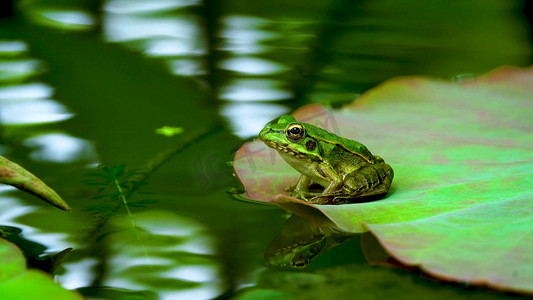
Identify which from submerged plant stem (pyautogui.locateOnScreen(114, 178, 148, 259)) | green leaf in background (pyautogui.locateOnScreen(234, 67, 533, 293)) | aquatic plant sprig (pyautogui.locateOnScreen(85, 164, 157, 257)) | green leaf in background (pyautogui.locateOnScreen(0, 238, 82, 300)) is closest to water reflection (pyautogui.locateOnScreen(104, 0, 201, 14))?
green leaf in background (pyautogui.locateOnScreen(234, 67, 533, 293))

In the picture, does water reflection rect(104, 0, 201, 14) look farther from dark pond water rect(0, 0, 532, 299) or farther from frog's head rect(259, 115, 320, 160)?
frog's head rect(259, 115, 320, 160)

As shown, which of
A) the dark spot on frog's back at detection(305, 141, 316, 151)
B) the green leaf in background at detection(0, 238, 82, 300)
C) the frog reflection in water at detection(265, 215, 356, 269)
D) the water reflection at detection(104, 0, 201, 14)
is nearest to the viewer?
the green leaf in background at detection(0, 238, 82, 300)

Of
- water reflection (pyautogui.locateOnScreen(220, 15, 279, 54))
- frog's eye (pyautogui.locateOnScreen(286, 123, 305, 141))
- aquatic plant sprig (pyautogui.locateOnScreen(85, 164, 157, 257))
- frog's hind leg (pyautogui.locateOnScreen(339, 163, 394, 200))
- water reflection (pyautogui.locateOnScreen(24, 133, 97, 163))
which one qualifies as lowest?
frog's hind leg (pyautogui.locateOnScreen(339, 163, 394, 200))

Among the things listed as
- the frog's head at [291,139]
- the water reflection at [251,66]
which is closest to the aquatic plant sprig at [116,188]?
the frog's head at [291,139]

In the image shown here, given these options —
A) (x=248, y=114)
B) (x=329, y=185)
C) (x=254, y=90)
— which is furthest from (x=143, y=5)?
(x=329, y=185)

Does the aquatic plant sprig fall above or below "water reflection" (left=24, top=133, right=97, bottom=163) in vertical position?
below
